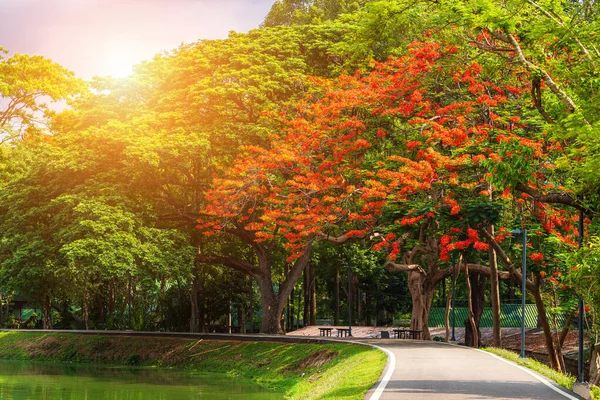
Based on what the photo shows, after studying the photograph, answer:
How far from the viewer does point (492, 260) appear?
29234mm

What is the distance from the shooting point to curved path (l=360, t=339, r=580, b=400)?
15180 mm

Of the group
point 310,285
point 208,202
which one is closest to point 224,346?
point 208,202

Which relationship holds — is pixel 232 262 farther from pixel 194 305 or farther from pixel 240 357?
pixel 240 357

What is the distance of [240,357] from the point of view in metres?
36.2

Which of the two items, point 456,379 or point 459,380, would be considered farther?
point 456,379

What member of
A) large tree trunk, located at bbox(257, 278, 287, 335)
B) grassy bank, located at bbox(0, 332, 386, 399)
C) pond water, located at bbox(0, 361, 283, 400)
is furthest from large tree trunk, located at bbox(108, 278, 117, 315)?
large tree trunk, located at bbox(257, 278, 287, 335)

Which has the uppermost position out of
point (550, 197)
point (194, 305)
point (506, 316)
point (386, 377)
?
point (550, 197)

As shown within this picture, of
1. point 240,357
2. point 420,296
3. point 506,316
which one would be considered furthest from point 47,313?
point 420,296

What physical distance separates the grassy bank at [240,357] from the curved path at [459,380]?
2.00 feet

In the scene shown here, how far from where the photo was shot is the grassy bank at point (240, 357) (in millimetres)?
22294

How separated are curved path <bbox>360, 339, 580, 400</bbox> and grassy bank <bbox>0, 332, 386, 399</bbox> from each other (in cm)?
61

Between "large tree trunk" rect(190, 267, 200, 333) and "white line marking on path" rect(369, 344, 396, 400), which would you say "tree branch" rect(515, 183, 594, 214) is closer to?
"white line marking on path" rect(369, 344, 396, 400)

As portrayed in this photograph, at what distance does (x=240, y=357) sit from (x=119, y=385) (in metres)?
6.93

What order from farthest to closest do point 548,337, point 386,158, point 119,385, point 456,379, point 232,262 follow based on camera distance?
point 232,262 < point 386,158 < point 119,385 < point 548,337 < point 456,379
